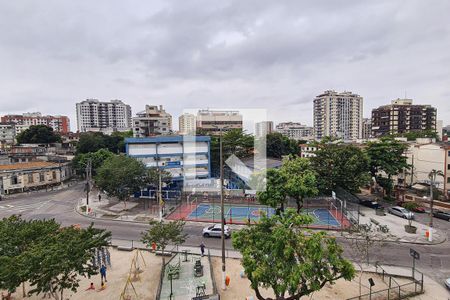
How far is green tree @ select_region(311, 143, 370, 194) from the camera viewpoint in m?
30.4

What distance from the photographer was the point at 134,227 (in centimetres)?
2669

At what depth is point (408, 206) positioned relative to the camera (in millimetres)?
30172

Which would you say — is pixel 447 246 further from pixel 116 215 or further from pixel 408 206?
pixel 116 215

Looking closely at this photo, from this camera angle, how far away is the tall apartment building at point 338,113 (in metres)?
119

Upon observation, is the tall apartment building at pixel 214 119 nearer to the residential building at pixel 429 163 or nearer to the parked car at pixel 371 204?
the residential building at pixel 429 163

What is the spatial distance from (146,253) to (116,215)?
492 inches

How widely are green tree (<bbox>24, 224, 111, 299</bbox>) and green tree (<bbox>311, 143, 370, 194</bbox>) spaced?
25.3 m

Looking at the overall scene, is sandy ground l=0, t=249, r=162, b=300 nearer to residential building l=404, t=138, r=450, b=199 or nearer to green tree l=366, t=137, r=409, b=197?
green tree l=366, t=137, r=409, b=197

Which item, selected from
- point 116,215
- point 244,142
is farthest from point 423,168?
point 116,215

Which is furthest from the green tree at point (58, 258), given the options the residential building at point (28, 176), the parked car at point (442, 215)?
the residential building at point (28, 176)

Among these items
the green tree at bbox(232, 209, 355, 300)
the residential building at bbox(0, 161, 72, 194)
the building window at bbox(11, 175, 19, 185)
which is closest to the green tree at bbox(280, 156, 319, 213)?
the green tree at bbox(232, 209, 355, 300)

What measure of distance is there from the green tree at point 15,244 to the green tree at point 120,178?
16430 mm

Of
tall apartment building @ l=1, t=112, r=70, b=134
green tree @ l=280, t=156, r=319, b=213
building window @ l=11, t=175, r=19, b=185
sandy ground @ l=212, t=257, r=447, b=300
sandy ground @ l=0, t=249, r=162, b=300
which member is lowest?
sandy ground @ l=0, t=249, r=162, b=300

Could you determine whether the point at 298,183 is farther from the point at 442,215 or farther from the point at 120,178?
the point at 120,178
